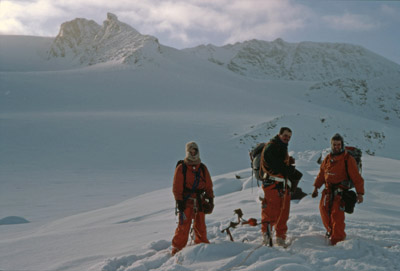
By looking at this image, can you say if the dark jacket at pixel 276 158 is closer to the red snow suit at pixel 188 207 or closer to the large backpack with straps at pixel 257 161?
the large backpack with straps at pixel 257 161

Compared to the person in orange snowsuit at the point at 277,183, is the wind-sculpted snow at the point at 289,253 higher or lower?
lower

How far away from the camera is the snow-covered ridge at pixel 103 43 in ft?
177

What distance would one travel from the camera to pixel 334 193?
15.7 feet

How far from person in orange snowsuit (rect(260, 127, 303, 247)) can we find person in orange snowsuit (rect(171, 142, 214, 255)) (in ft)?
3.00

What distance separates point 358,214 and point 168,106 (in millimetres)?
26048

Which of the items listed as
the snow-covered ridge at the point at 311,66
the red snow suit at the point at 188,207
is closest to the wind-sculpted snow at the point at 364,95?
the red snow suit at the point at 188,207

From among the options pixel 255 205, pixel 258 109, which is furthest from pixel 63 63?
pixel 255 205

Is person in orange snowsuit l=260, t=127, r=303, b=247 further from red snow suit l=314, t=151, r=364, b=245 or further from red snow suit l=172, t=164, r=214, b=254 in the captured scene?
red snow suit l=172, t=164, r=214, b=254

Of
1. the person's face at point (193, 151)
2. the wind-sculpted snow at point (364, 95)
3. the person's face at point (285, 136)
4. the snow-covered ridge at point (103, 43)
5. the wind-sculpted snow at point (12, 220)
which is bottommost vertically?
the wind-sculpted snow at point (12, 220)

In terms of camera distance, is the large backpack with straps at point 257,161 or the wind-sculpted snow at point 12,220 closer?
the large backpack with straps at point 257,161

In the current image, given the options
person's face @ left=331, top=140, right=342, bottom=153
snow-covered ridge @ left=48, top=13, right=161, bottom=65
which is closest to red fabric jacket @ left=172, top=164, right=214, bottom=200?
person's face @ left=331, top=140, right=342, bottom=153

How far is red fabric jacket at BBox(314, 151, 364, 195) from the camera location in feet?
15.0

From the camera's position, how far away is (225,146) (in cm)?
1995

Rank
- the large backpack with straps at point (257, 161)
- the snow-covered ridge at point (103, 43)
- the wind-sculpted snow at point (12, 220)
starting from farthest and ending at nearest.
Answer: the snow-covered ridge at point (103, 43) → the wind-sculpted snow at point (12, 220) → the large backpack with straps at point (257, 161)
